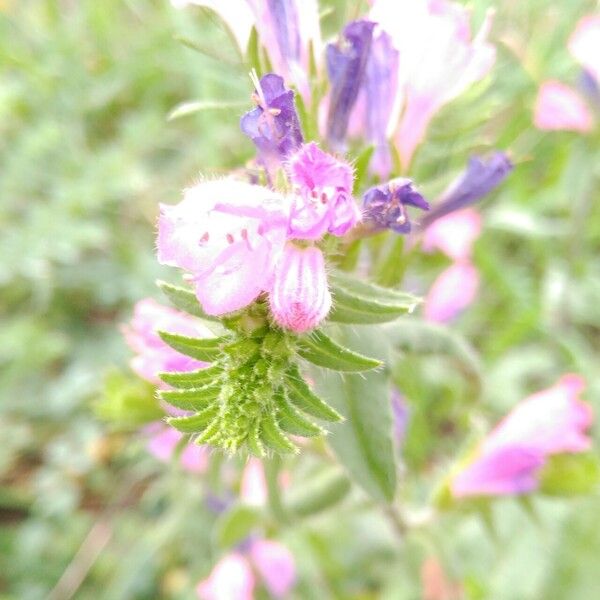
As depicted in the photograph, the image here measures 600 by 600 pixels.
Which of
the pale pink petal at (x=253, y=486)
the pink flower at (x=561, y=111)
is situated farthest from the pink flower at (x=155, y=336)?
the pink flower at (x=561, y=111)

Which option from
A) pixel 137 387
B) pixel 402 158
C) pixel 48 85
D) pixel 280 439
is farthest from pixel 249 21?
pixel 48 85

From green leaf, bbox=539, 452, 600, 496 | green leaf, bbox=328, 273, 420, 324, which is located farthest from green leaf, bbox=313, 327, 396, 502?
green leaf, bbox=539, 452, 600, 496

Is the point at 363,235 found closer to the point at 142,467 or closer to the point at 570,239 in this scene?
the point at 570,239

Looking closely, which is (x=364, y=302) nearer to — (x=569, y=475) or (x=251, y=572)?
(x=569, y=475)

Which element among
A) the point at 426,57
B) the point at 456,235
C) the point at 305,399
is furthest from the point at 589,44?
the point at 305,399

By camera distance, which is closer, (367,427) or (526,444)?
(367,427)
